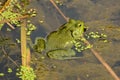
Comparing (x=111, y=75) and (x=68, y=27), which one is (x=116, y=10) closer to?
(x=68, y=27)

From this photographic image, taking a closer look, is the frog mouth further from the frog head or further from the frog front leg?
the frog front leg

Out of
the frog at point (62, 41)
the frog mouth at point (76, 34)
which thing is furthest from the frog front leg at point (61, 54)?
the frog mouth at point (76, 34)

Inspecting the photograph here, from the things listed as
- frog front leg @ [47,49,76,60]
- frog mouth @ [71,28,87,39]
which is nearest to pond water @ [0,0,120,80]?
frog front leg @ [47,49,76,60]

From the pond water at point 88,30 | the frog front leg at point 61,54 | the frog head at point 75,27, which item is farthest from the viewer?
the frog head at point 75,27

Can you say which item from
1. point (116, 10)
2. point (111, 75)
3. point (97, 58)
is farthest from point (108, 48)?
point (116, 10)

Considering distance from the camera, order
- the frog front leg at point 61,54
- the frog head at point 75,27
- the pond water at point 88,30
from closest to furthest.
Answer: the pond water at point 88,30 < the frog front leg at point 61,54 < the frog head at point 75,27

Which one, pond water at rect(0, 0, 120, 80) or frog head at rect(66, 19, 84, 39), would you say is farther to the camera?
frog head at rect(66, 19, 84, 39)

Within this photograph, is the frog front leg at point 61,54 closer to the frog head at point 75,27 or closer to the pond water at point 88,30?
the pond water at point 88,30
